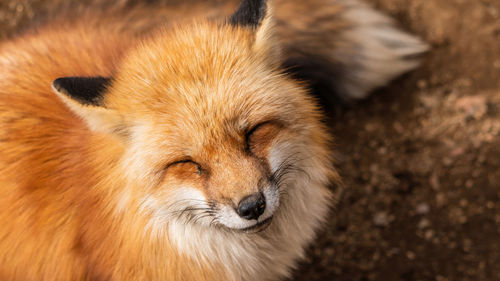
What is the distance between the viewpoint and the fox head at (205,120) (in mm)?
1491

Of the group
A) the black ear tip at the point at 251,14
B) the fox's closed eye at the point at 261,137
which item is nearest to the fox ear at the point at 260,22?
the black ear tip at the point at 251,14

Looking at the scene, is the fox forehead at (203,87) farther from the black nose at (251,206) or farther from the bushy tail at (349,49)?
the bushy tail at (349,49)

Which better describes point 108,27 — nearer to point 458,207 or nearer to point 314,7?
point 314,7

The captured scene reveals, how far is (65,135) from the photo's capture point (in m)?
1.90

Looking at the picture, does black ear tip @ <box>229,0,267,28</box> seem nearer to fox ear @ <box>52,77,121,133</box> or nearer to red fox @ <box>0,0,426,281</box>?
red fox @ <box>0,0,426,281</box>

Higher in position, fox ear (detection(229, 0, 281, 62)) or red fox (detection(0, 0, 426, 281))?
fox ear (detection(229, 0, 281, 62))

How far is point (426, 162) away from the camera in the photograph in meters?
2.99

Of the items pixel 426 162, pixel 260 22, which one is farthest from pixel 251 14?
pixel 426 162

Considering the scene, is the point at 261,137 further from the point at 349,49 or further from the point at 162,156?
the point at 349,49

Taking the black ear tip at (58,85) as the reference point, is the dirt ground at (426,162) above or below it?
below

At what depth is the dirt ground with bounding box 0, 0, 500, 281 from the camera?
2701mm

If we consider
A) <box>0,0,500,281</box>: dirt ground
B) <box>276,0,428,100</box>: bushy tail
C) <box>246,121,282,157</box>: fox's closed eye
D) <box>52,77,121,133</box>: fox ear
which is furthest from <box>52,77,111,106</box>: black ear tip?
<box>0,0,500,281</box>: dirt ground

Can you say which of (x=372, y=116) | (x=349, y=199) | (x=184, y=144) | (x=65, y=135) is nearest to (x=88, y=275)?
(x=65, y=135)

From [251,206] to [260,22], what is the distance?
692 mm
